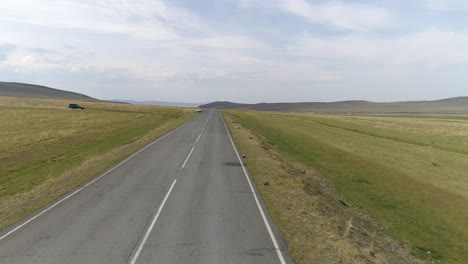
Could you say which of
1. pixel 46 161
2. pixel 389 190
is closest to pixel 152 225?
pixel 389 190

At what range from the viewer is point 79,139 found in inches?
1526

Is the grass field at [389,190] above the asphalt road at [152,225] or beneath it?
beneath

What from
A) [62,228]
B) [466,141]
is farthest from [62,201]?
[466,141]

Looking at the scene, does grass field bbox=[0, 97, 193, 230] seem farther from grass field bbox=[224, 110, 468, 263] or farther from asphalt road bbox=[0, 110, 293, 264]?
grass field bbox=[224, 110, 468, 263]

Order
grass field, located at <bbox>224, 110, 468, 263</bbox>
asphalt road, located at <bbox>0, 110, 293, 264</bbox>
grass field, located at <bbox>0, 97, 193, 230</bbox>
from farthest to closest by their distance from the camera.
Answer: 1. grass field, located at <bbox>0, 97, 193, 230</bbox>
2. grass field, located at <bbox>224, 110, 468, 263</bbox>
3. asphalt road, located at <bbox>0, 110, 293, 264</bbox>

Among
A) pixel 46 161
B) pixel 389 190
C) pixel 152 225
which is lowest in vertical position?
pixel 389 190

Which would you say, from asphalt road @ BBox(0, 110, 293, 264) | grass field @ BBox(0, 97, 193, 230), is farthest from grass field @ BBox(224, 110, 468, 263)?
grass field @ BBox(0, 97, 193, 230)

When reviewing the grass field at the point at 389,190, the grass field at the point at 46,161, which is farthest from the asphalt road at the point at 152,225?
the grass field at the point at 46,161

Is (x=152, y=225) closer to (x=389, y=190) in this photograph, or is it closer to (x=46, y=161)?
(x=389, y=190)

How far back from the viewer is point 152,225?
40.6 ft

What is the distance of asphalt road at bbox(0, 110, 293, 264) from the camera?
33.0ft

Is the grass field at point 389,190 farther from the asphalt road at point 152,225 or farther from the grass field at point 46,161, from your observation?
the grass field at point 46,161

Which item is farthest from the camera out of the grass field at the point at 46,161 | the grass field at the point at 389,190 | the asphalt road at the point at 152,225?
the grass field at the point at 46,161

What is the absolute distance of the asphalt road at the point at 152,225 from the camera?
33.0 feet
